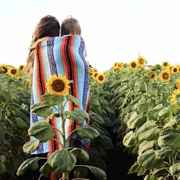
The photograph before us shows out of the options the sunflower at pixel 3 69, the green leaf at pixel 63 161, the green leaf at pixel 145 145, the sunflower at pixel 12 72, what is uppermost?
the sunflower at pixel 3 69

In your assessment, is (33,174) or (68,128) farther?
(33,174)

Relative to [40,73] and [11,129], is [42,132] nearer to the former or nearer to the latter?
[40,73]

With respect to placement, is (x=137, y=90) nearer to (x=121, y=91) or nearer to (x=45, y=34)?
(x=121, y=91)

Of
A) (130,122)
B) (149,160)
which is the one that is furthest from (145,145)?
(130,122)

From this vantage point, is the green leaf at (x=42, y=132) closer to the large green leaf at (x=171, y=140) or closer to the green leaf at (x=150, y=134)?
the large green leaf at (x=171, y=140)

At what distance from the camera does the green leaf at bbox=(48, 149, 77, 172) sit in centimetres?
360

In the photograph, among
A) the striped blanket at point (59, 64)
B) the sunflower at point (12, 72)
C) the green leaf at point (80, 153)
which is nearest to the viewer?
the green leaf at point (80, 153)

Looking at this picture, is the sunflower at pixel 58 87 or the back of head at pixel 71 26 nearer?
the sunflower at pixel 58 87

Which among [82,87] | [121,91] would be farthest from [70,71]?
[121,91]

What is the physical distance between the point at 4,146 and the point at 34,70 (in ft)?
2.12

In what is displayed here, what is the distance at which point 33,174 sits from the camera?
5301 mm

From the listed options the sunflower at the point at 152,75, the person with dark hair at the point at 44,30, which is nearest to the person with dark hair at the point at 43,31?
the person with dark hair at the point at 44,30

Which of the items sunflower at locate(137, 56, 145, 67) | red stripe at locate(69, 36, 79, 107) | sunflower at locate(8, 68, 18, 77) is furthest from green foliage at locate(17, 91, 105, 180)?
sunflower at locate(137, 56, 145, 67)

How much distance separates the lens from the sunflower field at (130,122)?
4.11m
